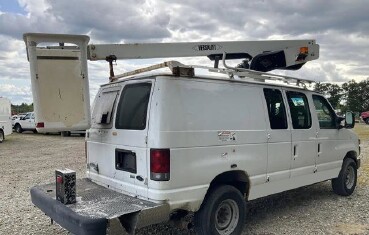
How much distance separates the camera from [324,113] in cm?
680

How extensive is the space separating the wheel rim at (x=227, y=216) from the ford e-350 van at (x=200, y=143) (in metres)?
0.01

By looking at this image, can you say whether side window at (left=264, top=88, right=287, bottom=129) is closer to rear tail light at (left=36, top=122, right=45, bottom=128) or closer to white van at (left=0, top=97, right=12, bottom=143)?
rear tail light at (left=36, top=122, right=45, bottom=128)

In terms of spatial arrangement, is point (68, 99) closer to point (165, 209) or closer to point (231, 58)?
point (165, 209)

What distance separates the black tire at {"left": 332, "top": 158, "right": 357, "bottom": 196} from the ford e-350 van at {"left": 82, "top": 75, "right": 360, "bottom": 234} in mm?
1574

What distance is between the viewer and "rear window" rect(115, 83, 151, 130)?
4461mm

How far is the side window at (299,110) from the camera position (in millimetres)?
6020

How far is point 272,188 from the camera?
5.55 m

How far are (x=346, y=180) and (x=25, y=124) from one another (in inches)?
981

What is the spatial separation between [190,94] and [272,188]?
2116mm

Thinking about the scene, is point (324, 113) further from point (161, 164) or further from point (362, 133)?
point (362, 133)

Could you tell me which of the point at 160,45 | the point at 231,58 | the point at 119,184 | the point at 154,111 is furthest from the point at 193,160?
the point at 231,58

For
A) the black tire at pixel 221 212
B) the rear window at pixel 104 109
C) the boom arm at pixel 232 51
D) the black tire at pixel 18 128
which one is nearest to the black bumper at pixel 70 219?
the rear window at pixel 104 109

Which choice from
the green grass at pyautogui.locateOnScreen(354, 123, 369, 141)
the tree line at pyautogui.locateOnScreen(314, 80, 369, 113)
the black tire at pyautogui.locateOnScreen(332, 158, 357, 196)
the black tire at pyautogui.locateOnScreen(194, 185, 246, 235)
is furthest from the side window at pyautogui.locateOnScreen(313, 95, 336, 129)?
the tree line at pyautogui.locateOnScreen(314, 80, 369, 113)

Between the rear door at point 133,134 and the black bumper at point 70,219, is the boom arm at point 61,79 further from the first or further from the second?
the black bumper at point 70,219
